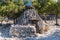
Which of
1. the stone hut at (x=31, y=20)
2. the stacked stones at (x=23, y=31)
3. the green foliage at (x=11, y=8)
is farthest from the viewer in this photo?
the green foliage at (x=11, y=8)

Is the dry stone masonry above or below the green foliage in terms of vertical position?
below

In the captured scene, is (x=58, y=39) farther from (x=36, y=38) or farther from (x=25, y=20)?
(x=25, y=20)

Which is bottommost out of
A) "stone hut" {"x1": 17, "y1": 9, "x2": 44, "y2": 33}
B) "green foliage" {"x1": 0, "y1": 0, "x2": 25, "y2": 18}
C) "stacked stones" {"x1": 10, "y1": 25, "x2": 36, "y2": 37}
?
"stacked stones" {"x1": 10, "y1": 25, "x2": 36, "y2": 37}

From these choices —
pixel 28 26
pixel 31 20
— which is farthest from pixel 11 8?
pixel 28 26

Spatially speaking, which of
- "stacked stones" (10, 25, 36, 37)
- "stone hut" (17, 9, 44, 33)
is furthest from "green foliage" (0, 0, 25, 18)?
"stacked stones" (10, 25, 36, 37)

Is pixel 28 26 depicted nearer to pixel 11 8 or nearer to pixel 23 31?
pixel 23 31

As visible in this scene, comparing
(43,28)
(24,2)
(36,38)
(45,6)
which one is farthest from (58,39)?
(24,2)

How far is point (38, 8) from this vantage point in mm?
23250

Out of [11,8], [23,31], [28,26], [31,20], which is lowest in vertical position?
[23,31]

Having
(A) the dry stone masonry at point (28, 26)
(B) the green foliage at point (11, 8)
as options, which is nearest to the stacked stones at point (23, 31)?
(A) the dry stone masonry at point (28, 26)

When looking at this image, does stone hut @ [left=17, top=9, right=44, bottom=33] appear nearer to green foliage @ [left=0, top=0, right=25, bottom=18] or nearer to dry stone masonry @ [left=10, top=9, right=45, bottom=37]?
dry stone masonry @ [left=10, top=9, right=45, bottom=37]

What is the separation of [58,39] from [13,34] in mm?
3833

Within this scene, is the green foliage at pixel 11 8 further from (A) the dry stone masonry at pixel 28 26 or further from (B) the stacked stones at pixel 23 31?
(B) the stacked stones at pixel 23 31

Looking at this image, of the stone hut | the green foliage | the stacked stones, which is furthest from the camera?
the green foliage
